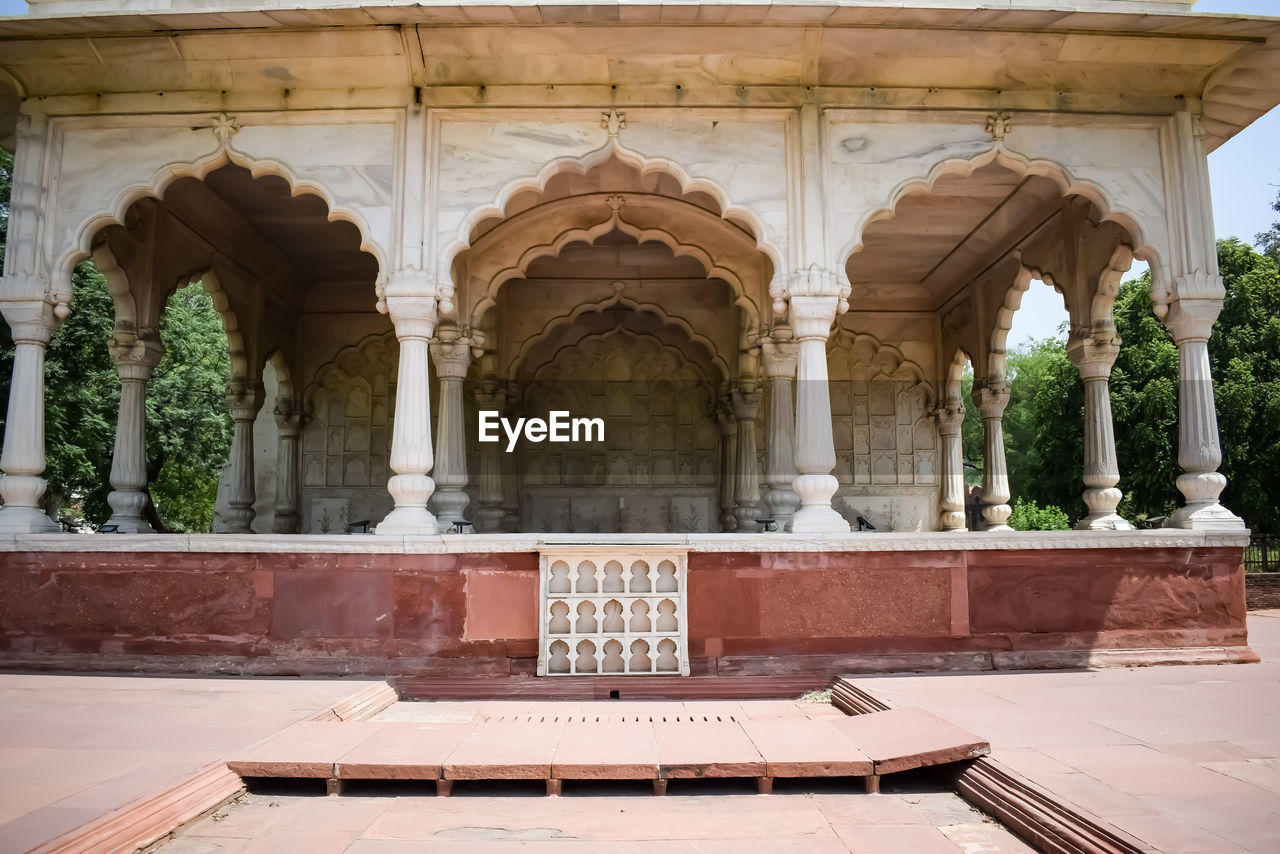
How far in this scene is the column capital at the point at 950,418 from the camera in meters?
13.2

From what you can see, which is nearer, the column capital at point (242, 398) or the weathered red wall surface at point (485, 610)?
the weathered red wall surface at point (485, 610)

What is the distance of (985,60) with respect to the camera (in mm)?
7199

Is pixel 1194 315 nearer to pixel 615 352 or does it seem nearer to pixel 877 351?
pixel 877 351

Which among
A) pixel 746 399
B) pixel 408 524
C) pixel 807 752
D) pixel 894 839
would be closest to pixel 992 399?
pixel 746 399

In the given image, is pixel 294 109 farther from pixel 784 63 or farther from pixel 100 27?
pixel 784 63

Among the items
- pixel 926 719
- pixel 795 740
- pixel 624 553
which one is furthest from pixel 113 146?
pixel 926 719

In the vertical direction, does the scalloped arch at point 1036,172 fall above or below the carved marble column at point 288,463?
above

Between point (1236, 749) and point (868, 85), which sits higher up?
point (868, 85)

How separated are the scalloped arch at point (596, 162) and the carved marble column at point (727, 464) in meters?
5.29

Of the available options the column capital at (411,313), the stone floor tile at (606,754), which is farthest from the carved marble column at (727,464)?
the stone floor tile at (606,754)

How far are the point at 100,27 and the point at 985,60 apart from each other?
276 inches

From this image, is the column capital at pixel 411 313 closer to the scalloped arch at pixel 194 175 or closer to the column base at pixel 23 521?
the scalloped arch at pixel 194 175

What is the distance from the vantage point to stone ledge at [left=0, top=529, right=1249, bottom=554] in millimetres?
6781

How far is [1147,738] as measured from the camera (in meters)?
4.62
